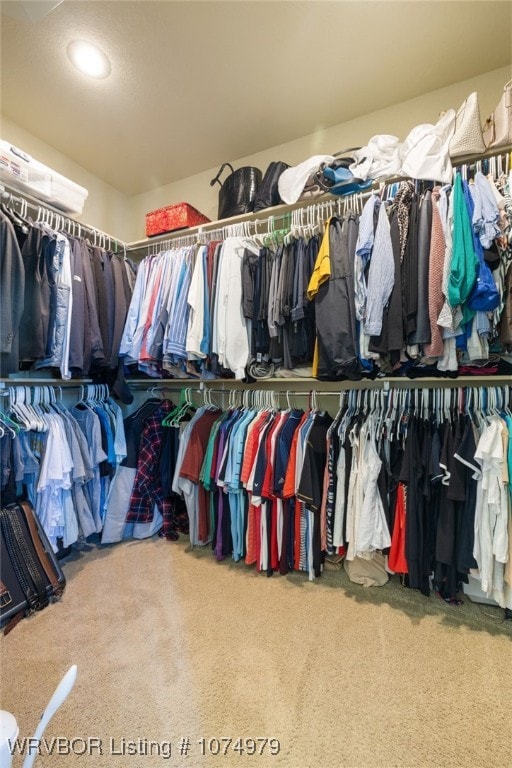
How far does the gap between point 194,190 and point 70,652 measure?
10.5 ft

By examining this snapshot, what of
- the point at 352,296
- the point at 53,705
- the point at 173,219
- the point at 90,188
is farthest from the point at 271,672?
the point at 90,188

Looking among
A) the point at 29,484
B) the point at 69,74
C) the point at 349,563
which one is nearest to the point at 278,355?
the point at 349,563

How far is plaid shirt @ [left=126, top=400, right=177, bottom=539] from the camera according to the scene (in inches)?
94.0

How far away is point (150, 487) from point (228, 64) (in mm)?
2703

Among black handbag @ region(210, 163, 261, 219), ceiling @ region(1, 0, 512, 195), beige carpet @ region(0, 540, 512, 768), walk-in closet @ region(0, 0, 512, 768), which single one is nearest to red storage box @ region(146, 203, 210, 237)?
walk-in closet @ region(0, 0, 512, 768)

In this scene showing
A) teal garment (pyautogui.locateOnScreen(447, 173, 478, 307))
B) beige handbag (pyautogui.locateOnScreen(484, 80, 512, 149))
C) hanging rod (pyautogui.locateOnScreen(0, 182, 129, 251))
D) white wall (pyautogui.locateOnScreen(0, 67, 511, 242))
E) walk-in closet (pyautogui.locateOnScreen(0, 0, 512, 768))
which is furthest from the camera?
white wall (pyautogui.locateOnScreen(0, 67, 511, 242))

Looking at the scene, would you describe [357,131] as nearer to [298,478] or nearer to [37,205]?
[37,205]

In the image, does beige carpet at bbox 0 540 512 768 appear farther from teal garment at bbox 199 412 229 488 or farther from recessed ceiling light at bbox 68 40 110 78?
recessed ceiling light at bbox 68 40 110 78

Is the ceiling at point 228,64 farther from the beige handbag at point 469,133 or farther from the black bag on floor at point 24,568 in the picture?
the black bag on floor at point 24,568

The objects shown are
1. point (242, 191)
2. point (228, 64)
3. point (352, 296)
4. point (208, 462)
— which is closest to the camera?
point (352, 296)

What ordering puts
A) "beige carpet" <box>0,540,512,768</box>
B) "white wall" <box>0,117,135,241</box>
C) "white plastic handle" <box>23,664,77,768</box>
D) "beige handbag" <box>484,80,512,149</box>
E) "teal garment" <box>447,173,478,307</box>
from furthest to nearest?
"white wall" <box>0,117,135,241</box>, "beige handbag" <box>484,80,512,149</box>, "teal garment" <box>447,173,478,307</box>, "beige carpet" <box>0,540,512,768</box>, "white plastic handle" <box>23,664,77,768</box>

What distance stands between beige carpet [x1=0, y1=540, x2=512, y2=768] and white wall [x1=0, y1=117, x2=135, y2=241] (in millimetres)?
2863

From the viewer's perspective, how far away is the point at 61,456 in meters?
1.94

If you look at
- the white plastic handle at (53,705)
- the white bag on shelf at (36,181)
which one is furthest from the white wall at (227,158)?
the white plastic handle at (53,705)
